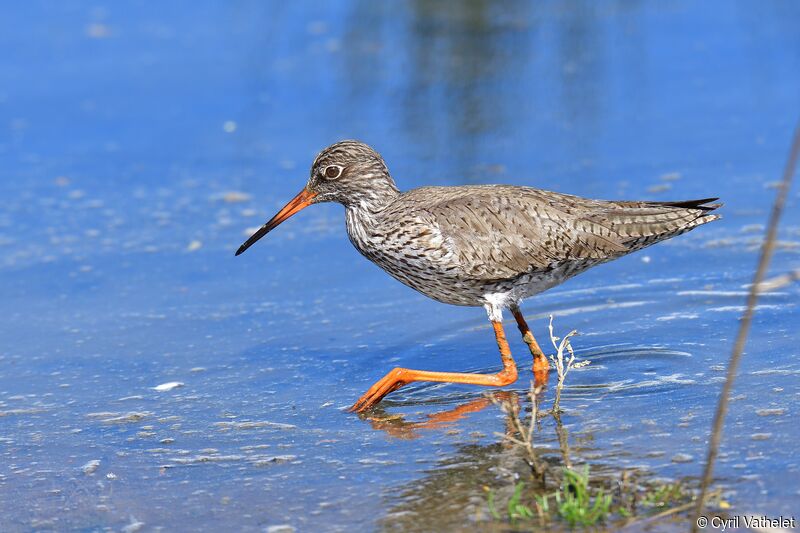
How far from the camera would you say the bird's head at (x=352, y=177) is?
709 centimetres

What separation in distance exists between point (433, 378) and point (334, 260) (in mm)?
2189

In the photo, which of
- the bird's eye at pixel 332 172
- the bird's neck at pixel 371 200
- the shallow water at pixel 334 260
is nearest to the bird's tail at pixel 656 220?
the shallow water at pixel 334 260

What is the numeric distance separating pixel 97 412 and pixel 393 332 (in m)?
1.82

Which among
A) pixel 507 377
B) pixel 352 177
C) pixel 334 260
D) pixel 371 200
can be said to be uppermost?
pixel 352 177

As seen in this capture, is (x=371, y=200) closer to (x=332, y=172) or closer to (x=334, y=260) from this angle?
(x=332, y=172)

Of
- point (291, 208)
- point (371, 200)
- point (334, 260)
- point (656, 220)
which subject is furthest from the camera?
point (334, 260)

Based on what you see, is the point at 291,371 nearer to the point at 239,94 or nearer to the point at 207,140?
the point at 207,140

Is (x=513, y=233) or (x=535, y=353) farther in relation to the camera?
(x=535, y=353)

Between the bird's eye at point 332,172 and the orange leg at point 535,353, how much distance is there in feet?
4.08

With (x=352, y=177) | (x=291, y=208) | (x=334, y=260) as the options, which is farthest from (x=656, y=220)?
(x=334, y=260)

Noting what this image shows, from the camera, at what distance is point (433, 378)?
648 cm

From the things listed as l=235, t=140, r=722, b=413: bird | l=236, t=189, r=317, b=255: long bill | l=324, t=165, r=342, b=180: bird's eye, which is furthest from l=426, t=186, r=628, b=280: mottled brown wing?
l=236, t=189, r=317, b=255: long bill

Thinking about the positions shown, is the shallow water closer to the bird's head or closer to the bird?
the bird

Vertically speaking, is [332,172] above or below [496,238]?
above
